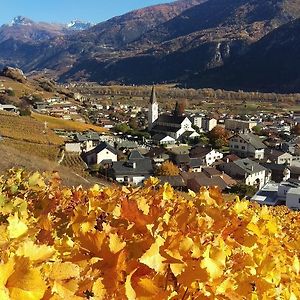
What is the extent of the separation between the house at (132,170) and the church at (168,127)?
1740 cm

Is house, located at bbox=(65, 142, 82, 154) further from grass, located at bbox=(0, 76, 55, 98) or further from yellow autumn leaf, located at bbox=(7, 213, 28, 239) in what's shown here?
yellow autumn leaf, located at bbox=(7, 213, 28, 239)

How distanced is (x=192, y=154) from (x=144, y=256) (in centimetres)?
4512

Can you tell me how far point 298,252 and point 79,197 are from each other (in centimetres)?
196

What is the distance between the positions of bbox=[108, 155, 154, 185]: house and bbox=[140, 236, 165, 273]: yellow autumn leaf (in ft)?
115

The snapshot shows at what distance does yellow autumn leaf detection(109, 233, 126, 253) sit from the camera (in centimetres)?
191

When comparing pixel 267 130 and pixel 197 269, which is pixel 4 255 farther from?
pixel 267 130

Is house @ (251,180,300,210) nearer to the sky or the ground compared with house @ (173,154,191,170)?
nearer to the sky

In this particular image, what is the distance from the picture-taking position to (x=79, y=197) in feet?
14.4

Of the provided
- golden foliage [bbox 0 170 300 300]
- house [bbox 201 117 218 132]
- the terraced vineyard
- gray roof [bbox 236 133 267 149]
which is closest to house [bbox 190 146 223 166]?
gray roof [bbox 236 133 267 149]

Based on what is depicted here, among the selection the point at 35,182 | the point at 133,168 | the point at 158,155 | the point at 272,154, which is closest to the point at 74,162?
the point at 133,168

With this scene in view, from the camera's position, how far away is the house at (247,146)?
169 ft

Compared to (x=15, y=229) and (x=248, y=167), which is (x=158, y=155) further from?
(x=15, y=229)

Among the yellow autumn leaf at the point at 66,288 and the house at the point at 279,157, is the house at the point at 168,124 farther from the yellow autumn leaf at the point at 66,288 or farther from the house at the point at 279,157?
the yellow autumn leaf at the point at 66,288

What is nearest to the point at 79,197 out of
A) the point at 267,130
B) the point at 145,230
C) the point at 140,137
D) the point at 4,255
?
the point at 145,230
